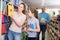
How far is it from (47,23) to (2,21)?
0.91 metres

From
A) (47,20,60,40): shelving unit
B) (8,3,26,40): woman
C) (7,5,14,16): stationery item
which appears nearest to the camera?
(7,5,14,16): stationery item

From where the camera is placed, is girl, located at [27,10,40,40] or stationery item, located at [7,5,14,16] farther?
girl, located at [27,10,40,40]

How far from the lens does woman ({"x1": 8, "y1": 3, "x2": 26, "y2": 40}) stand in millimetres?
3299

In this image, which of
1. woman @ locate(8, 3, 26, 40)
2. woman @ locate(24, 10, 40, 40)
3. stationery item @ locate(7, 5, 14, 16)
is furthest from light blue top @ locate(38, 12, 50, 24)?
stationery item @ locate(7, 5, 14, 16)

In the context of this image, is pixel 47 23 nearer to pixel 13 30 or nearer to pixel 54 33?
pixel 54 33

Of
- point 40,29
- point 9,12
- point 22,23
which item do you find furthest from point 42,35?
Answer: point 9,12

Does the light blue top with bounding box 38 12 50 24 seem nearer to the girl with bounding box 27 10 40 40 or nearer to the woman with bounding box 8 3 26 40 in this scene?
the girl with bounding box 27 10 40 40

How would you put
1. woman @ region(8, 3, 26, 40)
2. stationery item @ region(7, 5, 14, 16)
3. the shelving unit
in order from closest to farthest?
stationery item @ region(7, 5, 14, 16), woman @ region(8, 3, 26, 40), the shelving unit

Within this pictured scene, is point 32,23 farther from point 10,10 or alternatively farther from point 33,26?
point 10,10

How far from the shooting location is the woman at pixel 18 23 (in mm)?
3299

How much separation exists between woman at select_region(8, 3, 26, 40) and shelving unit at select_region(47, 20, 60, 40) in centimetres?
58

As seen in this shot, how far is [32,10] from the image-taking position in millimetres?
3328

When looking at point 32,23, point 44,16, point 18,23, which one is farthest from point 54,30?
point 18,23

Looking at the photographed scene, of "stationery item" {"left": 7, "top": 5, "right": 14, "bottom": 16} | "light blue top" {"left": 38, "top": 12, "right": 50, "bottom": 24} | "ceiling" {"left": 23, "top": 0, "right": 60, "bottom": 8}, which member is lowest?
"light blue top" {"left": 38, "top": 12, "right": 50, "bottom": 24}
